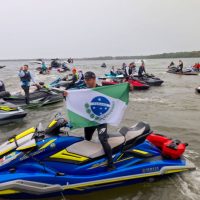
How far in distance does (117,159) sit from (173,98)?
1170 centimetres

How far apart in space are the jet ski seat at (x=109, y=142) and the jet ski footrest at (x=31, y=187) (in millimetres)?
639

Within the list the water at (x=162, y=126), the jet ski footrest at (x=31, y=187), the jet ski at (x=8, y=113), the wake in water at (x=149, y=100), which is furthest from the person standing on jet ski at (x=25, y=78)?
the jet ski footrest at (x=31, y=187)

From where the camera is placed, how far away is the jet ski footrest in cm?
429

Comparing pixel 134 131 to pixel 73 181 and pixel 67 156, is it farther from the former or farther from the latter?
pixel 73 181

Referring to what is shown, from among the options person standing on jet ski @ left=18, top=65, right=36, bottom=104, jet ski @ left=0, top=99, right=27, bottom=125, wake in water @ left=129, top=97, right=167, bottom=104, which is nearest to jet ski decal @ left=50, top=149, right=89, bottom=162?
jet ski @ left=0, top=99, right=27, bottom=125

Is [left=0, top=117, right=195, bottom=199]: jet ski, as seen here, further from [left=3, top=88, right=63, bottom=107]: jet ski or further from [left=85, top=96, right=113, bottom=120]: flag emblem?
[left=3, top=88, right=63, bottom=107]: jet ski

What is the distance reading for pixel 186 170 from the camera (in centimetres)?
557

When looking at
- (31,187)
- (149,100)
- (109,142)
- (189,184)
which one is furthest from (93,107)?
(149,100)

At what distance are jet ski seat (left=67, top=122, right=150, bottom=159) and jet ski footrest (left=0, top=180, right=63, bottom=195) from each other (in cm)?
64

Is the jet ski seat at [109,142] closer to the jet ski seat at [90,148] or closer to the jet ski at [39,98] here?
the jet ski seat at [90,148]

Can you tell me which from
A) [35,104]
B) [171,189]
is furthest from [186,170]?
[35,104]

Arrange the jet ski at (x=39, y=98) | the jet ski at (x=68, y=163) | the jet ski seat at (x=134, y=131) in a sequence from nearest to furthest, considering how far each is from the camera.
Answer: the jet ski at (x=68, y=163) < the jet ski seat at (x=134, y=131) < the jet ski at (x=39, y=98)

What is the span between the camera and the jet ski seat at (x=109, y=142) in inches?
192

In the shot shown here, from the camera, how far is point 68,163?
Answer: 4.76 meters
